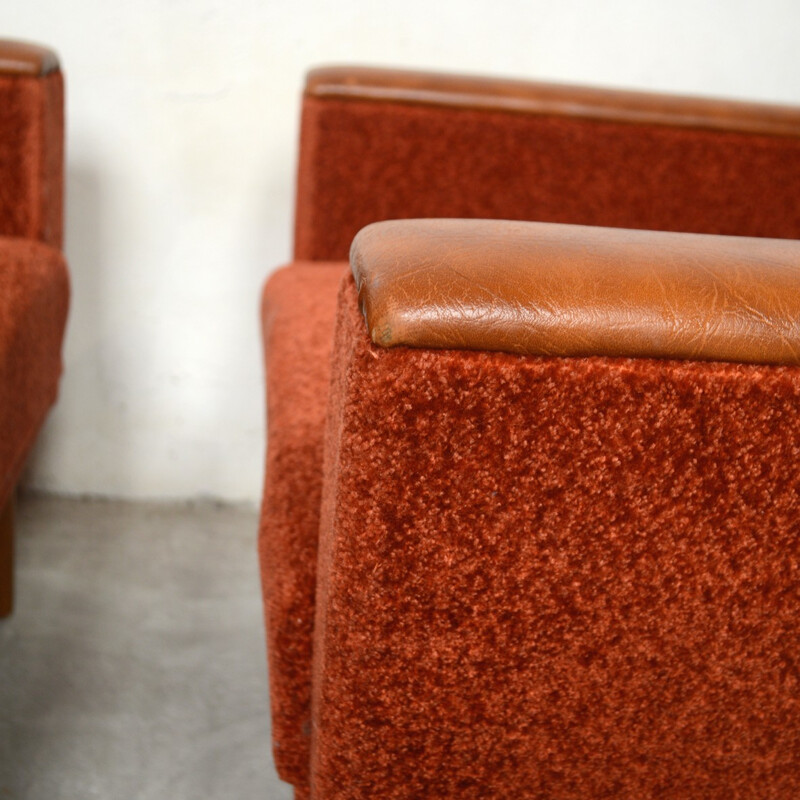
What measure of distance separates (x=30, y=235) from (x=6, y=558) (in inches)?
18.5

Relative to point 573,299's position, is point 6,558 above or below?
below

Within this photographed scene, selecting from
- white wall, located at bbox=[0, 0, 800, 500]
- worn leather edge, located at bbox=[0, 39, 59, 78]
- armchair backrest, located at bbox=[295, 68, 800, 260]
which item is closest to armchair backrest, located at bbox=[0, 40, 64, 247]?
worn leather edge, located at bbox=[0, 39, 59, 78]

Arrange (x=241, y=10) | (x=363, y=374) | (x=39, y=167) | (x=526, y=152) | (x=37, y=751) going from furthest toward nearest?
(x=241, y=10), (x=526, y=152), (x=39, y=167), (x=37, y=751), (x=363, y=374)

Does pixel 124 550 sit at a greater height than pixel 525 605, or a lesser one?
lesser

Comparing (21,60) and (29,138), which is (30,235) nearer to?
(29,138)

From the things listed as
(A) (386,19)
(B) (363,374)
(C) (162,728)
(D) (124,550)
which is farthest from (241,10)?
(B) (363,374)

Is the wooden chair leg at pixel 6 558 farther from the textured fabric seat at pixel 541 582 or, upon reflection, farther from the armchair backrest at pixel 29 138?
the textured fabric seat at pixel 541 582

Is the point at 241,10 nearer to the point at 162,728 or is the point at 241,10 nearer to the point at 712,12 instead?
the point at 712,12

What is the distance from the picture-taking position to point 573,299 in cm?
45

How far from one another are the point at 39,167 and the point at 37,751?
2.54 ft

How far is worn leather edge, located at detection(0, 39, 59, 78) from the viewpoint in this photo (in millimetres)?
1230

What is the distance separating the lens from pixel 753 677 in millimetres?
546

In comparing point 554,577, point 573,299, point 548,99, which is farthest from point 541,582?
point 548,99

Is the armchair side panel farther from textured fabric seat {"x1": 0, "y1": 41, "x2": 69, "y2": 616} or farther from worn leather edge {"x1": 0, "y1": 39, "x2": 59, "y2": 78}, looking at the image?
worn leather edge {"x1": 0, "y1": 39, "x2": 59, "y2": 78}
